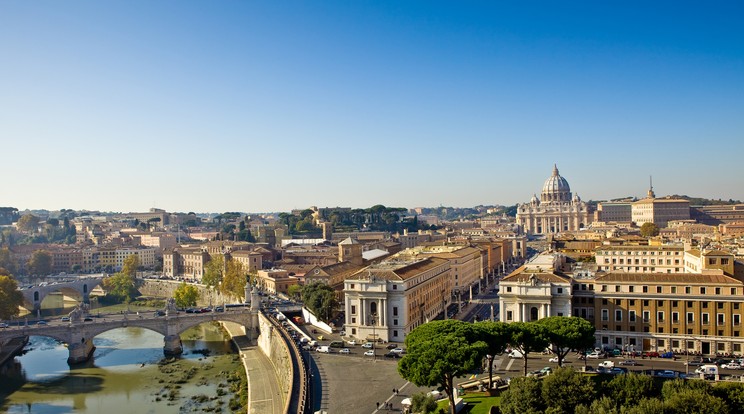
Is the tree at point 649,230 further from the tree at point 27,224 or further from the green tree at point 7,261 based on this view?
the tree at point 27,224

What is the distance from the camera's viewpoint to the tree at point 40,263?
236ft

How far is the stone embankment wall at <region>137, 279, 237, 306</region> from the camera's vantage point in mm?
56250

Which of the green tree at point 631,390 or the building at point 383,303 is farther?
the building at point 383,303

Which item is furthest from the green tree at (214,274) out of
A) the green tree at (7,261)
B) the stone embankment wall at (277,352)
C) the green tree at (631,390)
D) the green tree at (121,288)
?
the green tree at (631,390)

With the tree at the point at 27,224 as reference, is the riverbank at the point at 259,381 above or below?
below

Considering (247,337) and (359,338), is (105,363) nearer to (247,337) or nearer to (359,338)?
(247,337)

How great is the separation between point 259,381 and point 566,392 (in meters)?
16.5

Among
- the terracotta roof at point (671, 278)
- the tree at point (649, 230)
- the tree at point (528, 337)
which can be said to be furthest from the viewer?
the tree at point (649, 230)

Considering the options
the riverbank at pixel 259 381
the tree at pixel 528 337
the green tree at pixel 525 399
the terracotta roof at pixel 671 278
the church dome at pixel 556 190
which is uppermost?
the church dome at pixel 556 190

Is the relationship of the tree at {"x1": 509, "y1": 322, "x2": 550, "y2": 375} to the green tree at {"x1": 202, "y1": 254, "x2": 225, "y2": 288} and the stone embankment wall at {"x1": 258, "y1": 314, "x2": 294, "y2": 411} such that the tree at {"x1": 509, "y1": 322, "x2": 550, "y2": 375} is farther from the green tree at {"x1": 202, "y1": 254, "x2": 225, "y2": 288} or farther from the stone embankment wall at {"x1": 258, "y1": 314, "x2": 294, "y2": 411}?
the green tree at {"x1": 202, "y1": 254, "x2": 225, "y2": 288}

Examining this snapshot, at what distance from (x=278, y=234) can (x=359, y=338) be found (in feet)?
208

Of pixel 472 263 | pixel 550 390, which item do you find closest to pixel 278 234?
pixel 472 263

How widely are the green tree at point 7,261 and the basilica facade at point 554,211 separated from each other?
3591 inches

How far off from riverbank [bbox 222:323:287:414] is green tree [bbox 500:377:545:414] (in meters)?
10.1
